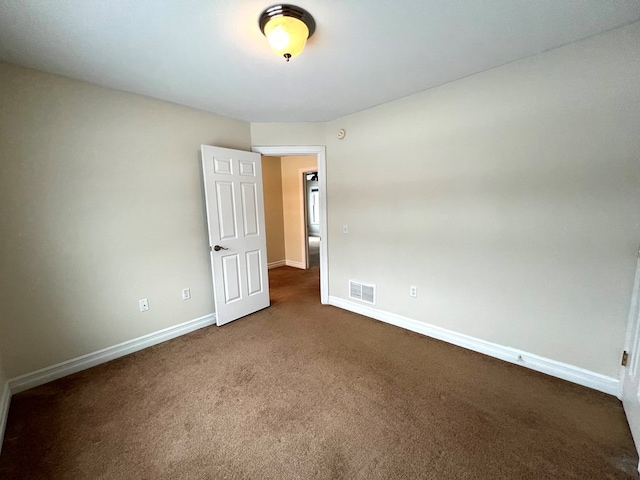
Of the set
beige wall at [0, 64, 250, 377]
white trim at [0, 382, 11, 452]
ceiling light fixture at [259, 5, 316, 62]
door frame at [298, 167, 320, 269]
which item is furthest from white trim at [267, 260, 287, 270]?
ceiling light fixture at [259, 5, 316, 62]

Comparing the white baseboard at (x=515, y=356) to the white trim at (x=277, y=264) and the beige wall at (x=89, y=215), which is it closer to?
the beige wall at (x=89, y=215)

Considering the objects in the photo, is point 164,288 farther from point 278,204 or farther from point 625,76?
point 625,76

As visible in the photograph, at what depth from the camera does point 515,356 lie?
6.87ft

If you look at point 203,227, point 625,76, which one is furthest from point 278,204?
point 625,76

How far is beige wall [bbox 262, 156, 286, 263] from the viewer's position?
538 centimetres

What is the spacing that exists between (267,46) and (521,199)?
218 cm

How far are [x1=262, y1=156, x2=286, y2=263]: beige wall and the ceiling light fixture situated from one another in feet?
13.0

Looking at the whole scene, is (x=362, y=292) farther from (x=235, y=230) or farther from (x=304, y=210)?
(x=304, y=210)

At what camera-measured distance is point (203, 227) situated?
2.83 meters

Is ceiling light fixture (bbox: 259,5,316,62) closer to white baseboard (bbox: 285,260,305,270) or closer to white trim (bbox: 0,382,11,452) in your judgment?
white trim (bbox: 0,382,11,452)

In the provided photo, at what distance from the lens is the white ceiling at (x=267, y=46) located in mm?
1339

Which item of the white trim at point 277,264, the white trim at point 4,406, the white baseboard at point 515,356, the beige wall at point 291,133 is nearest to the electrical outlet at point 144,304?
the white trim at point 4,406

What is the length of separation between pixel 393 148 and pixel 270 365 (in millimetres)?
2426

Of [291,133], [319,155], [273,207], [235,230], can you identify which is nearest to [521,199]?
[319,155]
